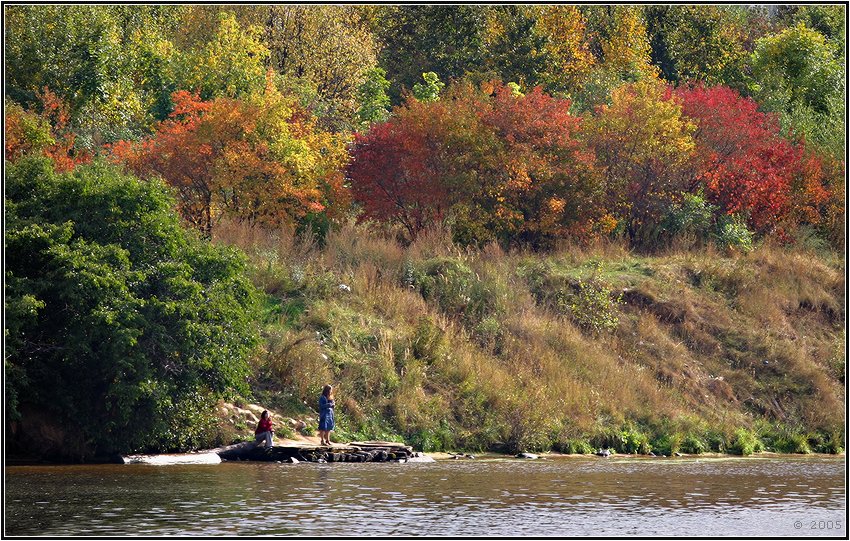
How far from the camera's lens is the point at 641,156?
149ft

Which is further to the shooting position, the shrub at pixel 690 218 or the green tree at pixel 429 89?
the green tree at pixel 429 89

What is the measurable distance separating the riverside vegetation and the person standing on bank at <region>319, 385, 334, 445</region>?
1372 mm

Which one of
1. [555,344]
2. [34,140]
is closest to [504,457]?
[555,344]

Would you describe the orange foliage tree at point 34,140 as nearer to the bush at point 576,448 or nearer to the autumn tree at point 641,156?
the bush at point 576,448

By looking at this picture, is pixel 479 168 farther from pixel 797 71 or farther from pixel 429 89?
pixel 797 71

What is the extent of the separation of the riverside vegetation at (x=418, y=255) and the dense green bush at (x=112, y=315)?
0.06 m

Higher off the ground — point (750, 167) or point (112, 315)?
point (750, 167)

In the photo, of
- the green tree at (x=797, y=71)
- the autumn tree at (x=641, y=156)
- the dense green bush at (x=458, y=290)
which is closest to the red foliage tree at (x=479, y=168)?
the autumn tree at (x=641, y=156)

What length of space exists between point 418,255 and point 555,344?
5.09m

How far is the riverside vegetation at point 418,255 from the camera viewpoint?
97.1 ft

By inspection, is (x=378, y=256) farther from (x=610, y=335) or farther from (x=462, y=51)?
(x=462, y=51)

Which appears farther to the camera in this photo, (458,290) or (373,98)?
(373,98)

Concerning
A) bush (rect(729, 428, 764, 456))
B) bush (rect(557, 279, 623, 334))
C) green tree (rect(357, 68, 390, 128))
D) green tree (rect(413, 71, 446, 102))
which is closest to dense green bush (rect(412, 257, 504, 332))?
bush (rect(557, 279, 623, 334))

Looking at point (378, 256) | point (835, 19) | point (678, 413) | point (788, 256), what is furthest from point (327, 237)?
point (835, 19)
